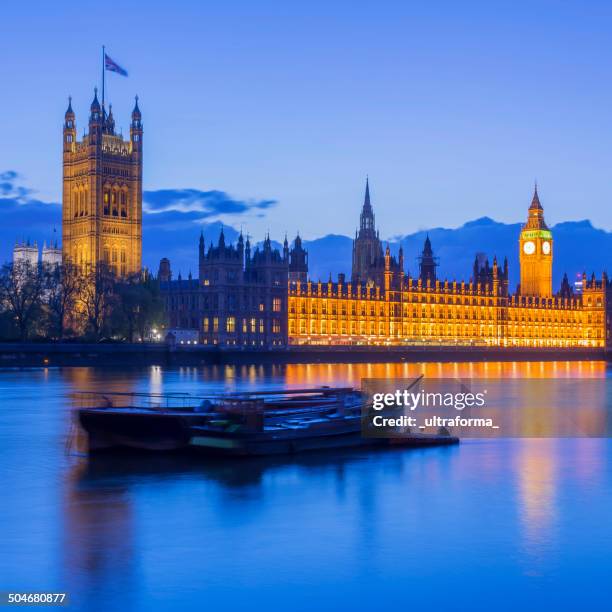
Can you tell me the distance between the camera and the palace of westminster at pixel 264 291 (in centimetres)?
14538

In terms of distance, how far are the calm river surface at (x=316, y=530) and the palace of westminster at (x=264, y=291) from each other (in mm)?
105343

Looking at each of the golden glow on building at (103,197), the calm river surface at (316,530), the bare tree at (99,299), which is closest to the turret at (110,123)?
the golden glow on building at (103,197)

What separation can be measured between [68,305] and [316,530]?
98.5 metres

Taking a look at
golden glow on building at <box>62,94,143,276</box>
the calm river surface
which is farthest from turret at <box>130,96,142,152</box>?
the calm river surface

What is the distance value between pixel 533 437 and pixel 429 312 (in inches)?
5276

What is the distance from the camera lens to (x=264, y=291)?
149 m

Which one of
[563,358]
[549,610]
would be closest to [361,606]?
[549,610]

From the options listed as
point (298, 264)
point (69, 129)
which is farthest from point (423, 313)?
point (69, 129)

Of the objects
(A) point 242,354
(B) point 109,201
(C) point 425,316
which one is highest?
(B) point 109,201

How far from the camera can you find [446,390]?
70.1 meters

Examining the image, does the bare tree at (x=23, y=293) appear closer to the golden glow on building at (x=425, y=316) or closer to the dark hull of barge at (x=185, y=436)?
the golden glow on building at (x=425, y=316)

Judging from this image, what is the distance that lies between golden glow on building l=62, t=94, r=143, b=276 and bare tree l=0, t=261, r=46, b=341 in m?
41.7

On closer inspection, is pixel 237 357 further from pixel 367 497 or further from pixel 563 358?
pixel 367 497

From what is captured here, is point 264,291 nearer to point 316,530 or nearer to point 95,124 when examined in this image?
point 95,124
